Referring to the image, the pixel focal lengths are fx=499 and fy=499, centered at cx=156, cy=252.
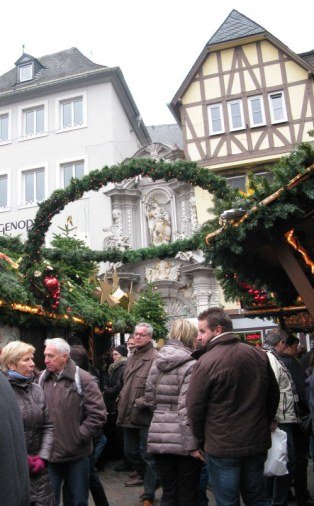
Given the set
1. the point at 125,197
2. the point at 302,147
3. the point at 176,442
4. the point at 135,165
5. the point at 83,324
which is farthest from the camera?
the point at 125,197

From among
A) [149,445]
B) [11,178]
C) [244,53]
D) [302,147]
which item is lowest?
[149,445]

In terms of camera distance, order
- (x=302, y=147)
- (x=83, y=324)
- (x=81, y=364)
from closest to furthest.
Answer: (x=302, y=147) → (x=81, y=364) → (x=83, y=324)

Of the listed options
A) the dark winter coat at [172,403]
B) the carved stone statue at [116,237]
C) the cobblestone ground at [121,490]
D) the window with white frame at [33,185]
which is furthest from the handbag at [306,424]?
the window with white frame at [33,185]

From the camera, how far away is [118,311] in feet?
33.7

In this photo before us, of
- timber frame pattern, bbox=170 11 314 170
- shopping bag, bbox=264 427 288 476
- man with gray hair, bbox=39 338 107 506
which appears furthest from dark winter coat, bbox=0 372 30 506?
timber frame pattern, bbox=170 11 314 170

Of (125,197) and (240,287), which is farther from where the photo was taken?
(125,197)

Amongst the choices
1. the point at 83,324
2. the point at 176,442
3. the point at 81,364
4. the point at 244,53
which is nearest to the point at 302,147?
the point at 176,442

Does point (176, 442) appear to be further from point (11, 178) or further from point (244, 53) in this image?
point (11, 178)

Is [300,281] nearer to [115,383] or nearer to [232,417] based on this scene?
[232,417]

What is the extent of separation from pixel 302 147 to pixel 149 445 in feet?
9.21

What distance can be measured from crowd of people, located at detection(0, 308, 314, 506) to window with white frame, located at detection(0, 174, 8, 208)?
18.5m

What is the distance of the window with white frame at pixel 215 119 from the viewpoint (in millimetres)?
19750

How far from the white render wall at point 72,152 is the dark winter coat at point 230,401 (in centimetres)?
1742

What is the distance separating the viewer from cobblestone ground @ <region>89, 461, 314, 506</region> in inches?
201
